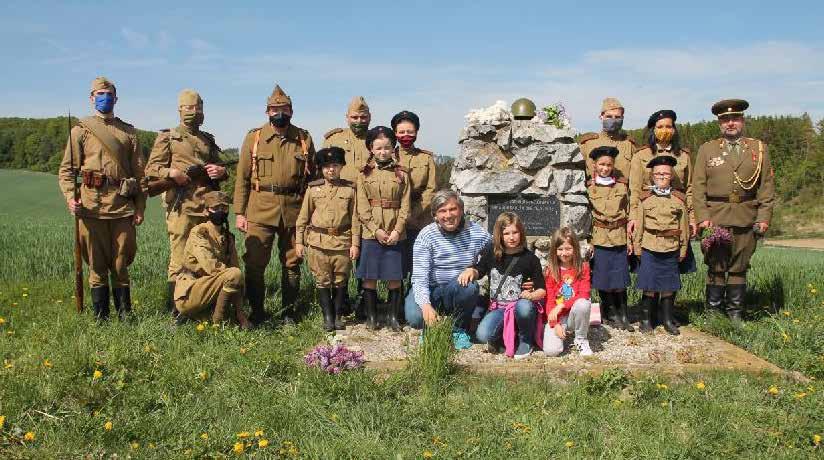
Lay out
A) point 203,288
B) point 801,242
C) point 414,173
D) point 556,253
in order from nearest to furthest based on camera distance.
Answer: point 556,253 < point 203,288 < point 414,173 < point 801,242

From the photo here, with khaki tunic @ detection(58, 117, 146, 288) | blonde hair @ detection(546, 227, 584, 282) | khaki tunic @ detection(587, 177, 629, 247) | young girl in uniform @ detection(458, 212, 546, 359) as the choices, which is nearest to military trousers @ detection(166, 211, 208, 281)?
khaki tunic @ detection(58, 117, 146, 288)

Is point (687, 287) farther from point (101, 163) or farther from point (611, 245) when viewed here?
point (101, 163)

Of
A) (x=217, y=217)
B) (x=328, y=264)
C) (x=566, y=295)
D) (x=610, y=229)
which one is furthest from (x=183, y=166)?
(x=610, y=229)

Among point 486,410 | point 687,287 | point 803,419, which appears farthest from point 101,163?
point 687,287

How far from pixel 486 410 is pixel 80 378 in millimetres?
2473

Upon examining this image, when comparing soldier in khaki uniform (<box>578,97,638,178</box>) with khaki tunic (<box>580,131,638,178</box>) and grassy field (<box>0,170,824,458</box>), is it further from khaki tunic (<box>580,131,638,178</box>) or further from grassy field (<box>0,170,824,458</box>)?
grassy field (<box>0,170,824,458</box>)

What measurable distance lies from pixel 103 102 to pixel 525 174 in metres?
3.84

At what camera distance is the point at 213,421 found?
12.0ft

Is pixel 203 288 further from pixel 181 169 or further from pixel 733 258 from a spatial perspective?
pixel 733 258

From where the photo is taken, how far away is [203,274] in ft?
17.6

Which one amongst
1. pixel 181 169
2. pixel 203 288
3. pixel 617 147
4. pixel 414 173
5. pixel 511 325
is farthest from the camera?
pixel 617 147

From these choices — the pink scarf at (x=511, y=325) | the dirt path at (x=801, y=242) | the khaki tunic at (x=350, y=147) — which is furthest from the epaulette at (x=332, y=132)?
the dirt path at (x=801, y=242)

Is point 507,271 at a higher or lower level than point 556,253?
lower

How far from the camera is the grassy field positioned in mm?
3318
